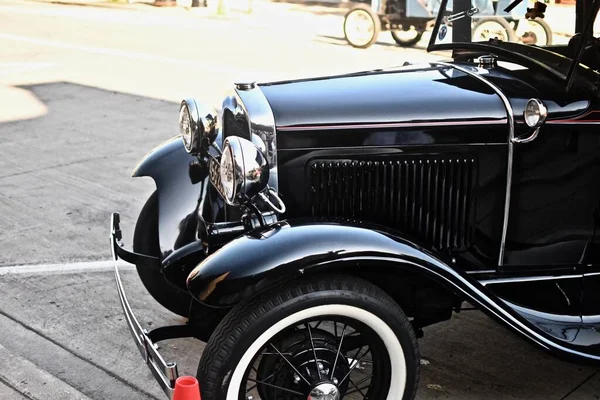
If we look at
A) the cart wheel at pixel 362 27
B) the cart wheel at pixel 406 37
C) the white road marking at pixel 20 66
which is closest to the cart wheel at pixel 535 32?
the white road marking at pixel 20 66

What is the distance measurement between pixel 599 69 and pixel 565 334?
44.7 inches

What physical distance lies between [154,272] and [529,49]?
6.78ft

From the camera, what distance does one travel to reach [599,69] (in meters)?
3.37

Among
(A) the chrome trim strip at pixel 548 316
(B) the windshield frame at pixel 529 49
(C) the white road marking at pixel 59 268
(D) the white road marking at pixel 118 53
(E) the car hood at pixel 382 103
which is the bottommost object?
(C) the white road marking at pixel 59 268

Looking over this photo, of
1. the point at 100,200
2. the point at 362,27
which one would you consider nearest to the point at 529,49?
the point at 100,200

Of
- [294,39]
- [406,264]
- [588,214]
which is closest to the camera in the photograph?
[406,264]

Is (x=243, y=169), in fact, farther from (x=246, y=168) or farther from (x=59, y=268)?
(x=59, y=268)

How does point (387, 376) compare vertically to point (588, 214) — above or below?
below

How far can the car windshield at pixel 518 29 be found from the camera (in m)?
3.55

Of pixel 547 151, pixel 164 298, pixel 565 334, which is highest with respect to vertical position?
pixel 547 151

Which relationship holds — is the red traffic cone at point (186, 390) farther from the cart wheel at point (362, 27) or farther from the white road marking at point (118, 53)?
the cart wheel at point (362, 27)

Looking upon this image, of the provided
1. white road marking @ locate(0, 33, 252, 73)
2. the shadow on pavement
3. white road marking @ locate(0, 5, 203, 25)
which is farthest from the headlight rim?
white road marking @ locate(0, 5, 203, 25)

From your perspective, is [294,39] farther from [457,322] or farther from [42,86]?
[457,322]

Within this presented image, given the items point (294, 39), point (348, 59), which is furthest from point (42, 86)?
point (294, 39)
